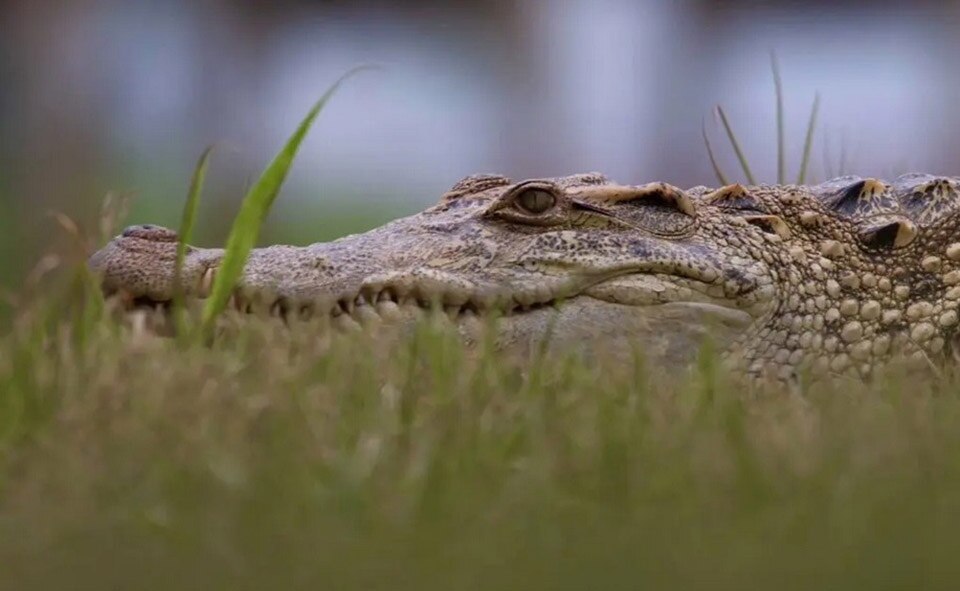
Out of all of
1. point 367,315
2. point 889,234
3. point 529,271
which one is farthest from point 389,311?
point 889,234

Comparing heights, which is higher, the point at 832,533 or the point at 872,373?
the point at 832,533

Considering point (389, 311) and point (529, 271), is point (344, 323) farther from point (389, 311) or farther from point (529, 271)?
point (529, 271)

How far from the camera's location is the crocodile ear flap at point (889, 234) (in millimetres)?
3158

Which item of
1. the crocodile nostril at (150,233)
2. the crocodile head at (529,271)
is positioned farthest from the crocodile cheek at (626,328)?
the crocodile nostril at (150,233)

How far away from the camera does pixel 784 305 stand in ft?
10.2

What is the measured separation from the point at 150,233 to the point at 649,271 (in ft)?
3.98

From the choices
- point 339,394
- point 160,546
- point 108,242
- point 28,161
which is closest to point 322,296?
point 108,242

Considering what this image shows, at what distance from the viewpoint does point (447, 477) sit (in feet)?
5.00

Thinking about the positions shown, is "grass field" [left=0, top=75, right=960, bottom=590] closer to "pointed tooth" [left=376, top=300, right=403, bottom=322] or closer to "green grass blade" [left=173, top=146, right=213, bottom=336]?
"green grass blade" [left=173, top=146, right=213, bottom=336]

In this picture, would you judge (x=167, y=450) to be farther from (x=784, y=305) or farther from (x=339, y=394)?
(x=784, y=305)

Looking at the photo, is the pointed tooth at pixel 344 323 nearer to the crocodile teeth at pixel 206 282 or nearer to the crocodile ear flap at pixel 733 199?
the crocodile teeth at pixel 206 282

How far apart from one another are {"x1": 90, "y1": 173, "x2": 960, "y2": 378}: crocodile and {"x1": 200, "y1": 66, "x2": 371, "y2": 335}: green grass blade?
0.19 m

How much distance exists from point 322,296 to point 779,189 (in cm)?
128

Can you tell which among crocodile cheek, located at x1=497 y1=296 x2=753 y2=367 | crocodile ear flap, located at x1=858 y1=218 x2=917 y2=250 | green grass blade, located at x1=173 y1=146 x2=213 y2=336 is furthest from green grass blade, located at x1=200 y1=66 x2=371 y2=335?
crocodile ear flap, located at x1=858 y1=218 x2=917 y2=250
